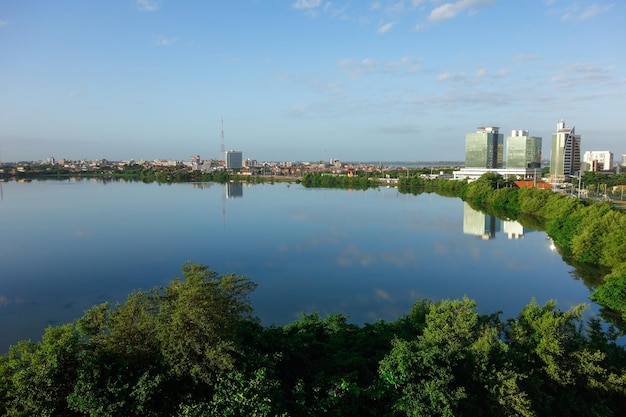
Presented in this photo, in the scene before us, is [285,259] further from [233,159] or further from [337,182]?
[233,159]

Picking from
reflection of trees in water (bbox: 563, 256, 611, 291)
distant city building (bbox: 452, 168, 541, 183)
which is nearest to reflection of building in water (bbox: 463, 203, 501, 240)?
reflection of trees in water (bbox: 563, 256, 611, 291)

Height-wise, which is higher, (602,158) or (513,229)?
(602,158)

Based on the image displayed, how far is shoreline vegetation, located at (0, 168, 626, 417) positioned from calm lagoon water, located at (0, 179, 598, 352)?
7.88 feet

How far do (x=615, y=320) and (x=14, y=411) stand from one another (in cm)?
597

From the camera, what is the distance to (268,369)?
243cm

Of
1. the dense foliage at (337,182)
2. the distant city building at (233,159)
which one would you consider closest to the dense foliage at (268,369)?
the dense foliage at (337,182)

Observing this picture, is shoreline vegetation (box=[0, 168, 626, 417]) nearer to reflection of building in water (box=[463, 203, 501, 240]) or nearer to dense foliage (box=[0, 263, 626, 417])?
dense foliage (box=[0, 263, 626, 417])

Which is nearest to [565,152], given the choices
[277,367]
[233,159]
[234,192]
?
[234,192]

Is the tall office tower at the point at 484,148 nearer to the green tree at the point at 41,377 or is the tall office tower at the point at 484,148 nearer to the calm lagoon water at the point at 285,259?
the calm lagoon water at the point at 285,259

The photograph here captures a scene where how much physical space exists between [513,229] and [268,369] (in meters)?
11.3

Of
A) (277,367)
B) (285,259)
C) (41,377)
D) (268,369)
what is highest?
(41,377)

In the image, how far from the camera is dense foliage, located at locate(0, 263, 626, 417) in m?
2.12

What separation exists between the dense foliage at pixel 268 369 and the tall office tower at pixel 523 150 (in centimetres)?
3080

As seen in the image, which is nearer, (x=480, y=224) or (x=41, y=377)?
(x=41, y=377)
